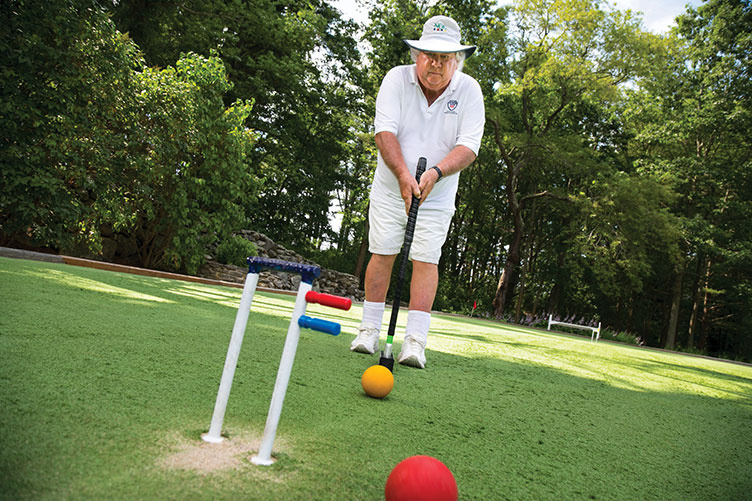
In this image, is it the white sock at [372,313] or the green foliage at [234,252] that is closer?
the white sock at [372,313]

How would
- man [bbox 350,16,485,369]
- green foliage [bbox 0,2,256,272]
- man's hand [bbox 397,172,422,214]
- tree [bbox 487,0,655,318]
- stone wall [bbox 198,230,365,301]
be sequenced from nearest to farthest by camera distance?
man's hand [bbox 397,172,422,214], man [bbox 350,16,485,369], green foliage [bbox 0,2,256,272], stone wall [bbox 198,230,365,301], tree [bbox 487,0,655,318]

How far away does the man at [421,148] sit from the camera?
3088 mm

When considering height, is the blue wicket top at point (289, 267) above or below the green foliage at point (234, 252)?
below

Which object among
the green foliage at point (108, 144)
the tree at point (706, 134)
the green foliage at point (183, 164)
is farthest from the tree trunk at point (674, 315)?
the green foliage at point (108, 144)

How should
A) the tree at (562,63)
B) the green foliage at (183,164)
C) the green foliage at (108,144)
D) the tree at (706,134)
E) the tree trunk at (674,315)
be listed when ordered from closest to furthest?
the green foliage at (108,144) < the green foliage at (183,164) < the tree at (562,63) < the tree at (706,134) < the tree trunk at (674,315)

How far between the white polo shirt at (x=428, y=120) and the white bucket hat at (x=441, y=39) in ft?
0.68

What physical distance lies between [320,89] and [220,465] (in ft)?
67.5

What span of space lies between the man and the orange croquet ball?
109 cm

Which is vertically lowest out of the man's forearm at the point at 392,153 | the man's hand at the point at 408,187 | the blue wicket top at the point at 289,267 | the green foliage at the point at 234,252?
the blue wicket top at the point at 289,267

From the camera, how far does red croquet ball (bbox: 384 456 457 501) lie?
1.02 meters

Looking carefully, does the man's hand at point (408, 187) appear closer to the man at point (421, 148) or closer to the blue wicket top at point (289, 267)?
the man at point (421, 148)

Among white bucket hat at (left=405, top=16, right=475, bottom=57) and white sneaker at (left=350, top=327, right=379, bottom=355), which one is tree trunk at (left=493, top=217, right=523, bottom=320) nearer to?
white sneaker at (left=350, top=327, right=379, bottom=355)

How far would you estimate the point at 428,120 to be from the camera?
127 inches

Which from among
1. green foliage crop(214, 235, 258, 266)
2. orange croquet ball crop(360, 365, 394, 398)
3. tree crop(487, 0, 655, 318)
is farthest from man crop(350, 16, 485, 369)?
tree crop(487, 0, 655, 318)
